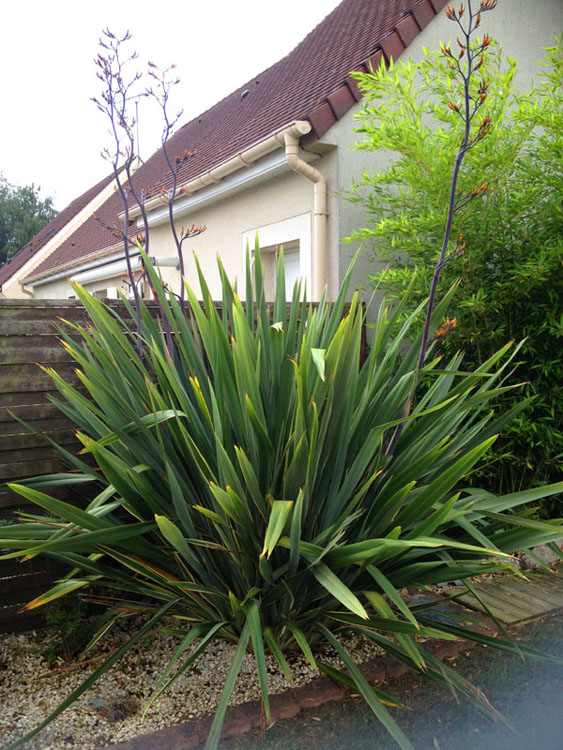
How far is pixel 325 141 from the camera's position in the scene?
4.77 metres

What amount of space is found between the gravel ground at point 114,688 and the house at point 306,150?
6.66 ft

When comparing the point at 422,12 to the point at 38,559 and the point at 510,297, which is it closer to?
the point at 510,297

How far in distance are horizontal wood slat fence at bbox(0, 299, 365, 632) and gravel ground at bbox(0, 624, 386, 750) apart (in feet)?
0.75

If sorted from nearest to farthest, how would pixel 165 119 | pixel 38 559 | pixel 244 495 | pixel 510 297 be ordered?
pixel 244 495
pixel 165 119
pixel 38 559
pixel 510 297

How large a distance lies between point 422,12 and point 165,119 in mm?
3617

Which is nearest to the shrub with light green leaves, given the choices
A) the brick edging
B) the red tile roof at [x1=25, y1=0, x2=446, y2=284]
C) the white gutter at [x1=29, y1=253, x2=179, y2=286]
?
the red tile roof at [x1=25, y1=0, x2=446, y2=284]

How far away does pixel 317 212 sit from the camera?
16.2 feet

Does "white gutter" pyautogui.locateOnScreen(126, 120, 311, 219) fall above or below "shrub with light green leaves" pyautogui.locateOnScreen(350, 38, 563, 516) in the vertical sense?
above

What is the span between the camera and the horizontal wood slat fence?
9.55 feet

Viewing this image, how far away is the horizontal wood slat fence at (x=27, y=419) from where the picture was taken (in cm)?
291

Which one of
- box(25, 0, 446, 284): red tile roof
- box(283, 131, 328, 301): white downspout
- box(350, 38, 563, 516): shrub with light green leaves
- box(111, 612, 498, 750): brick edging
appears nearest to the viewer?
box(111, 612, 498, 750): brick edging

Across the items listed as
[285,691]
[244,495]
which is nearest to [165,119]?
[244,495]

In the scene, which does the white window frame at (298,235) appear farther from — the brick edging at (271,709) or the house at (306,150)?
the brick edging at (271,709)

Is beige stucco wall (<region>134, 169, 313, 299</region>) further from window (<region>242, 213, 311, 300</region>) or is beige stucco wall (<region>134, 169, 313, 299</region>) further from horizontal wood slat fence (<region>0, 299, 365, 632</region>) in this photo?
horizontal wood slat fence (<region>0, 299, 365, 632</region>)
